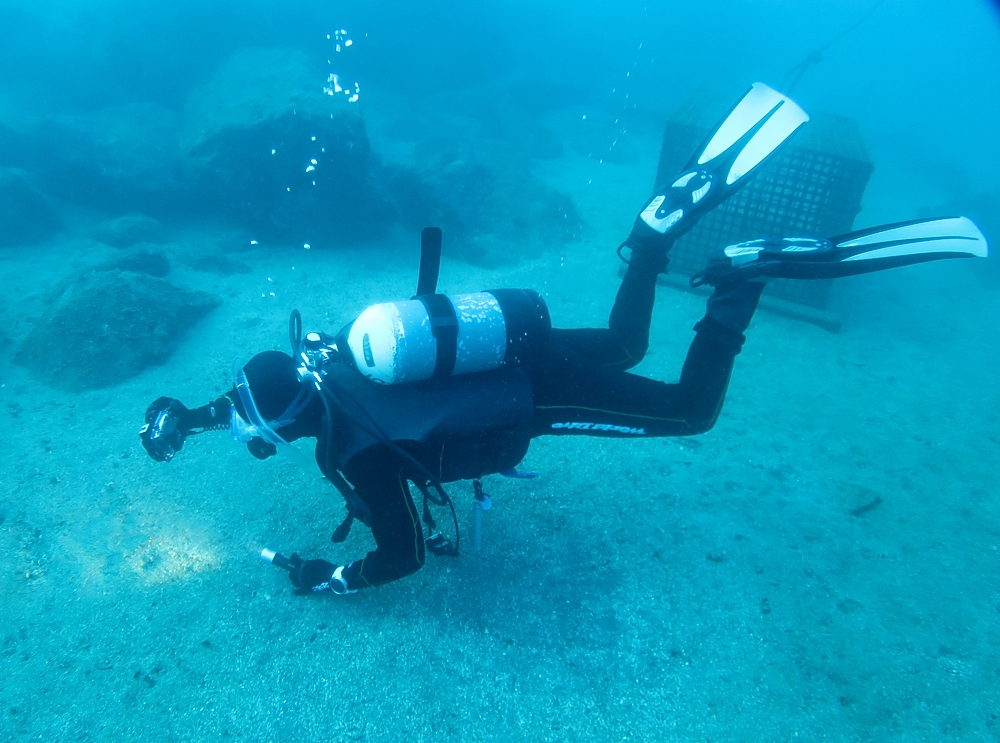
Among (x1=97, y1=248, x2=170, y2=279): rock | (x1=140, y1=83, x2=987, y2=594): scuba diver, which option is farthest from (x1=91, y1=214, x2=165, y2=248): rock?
(x1=140, y1=83, x2=987, y2=594): scuba diver

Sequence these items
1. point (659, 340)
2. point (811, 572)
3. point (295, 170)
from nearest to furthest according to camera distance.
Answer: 1. point (811, 572)
2. point (659, 340)
3. point (295, 170)

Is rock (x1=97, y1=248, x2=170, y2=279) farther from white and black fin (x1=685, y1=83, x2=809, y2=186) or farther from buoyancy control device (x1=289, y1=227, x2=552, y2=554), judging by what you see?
white and black fin (x1=685, y1=83, x2=809, y2=186)

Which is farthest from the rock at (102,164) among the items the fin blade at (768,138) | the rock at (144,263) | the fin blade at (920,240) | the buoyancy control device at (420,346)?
the fin blade at (920,240)

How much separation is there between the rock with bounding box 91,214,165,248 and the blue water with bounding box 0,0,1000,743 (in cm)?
10

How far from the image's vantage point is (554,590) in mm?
Answer: 3572

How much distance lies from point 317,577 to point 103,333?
4.98m

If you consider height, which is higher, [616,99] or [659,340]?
[616,99]

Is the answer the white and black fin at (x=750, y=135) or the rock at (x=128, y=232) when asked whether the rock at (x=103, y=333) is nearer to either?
the rock at (x=128, y=232)

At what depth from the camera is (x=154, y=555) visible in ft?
12.6

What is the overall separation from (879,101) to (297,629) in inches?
1651

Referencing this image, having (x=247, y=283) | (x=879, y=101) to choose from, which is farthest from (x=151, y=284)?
(x=879, y=101)

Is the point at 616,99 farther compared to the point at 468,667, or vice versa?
the point at 616,99

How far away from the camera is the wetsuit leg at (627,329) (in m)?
3.73

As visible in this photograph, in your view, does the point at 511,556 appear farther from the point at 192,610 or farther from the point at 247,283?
the point at 247,283
